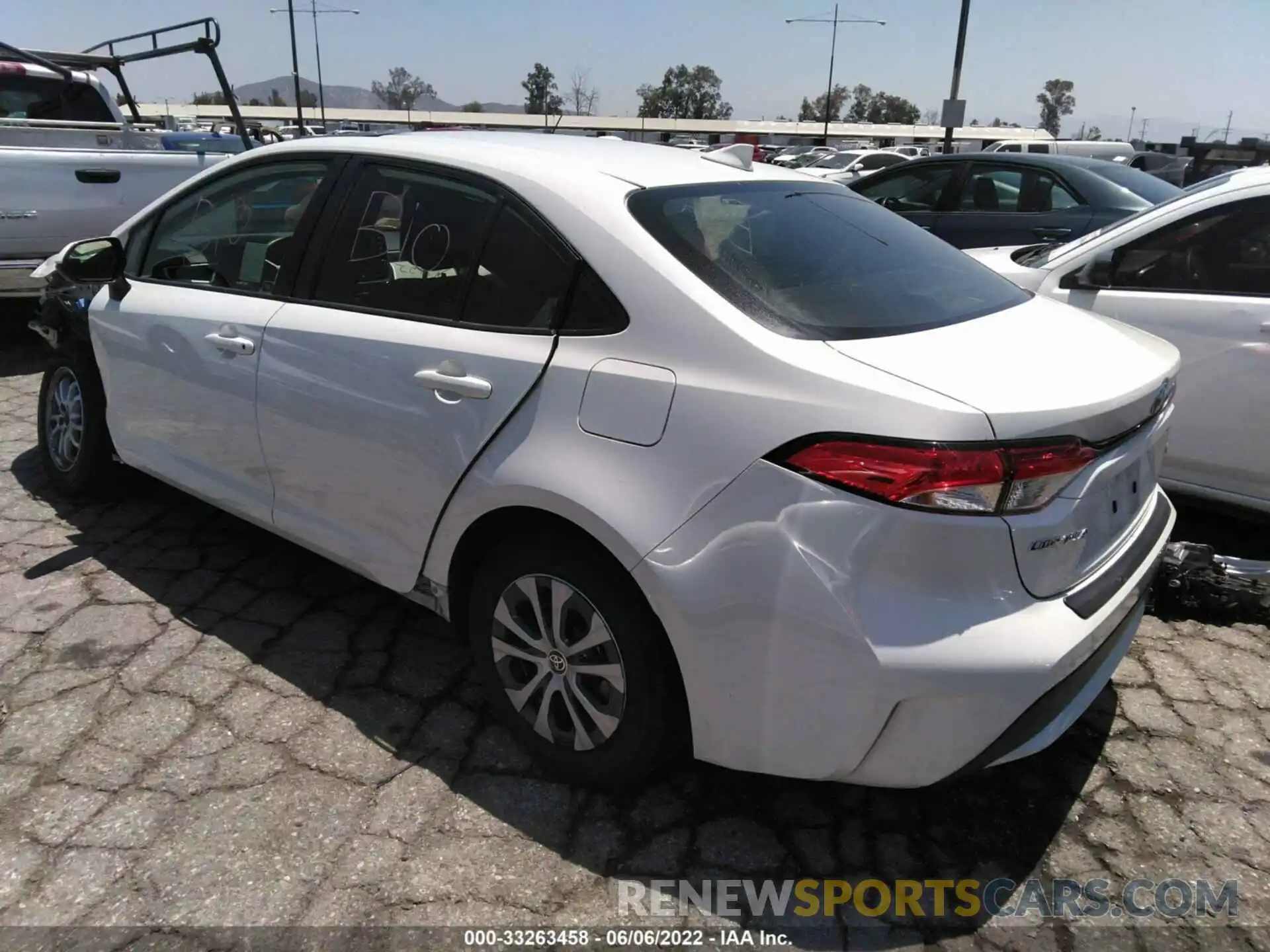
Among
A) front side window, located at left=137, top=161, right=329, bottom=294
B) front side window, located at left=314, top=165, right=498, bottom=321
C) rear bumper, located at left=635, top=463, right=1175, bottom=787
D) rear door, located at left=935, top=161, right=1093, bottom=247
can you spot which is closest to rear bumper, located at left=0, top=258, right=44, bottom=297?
front side window, located at left=137, top=161, right=329, bottom=294

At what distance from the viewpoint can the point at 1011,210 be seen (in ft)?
26.3

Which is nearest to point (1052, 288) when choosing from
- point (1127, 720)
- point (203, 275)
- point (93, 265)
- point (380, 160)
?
point (1127, 720)

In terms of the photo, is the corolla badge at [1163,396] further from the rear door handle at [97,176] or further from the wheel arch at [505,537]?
the rear door handle at [97,176]

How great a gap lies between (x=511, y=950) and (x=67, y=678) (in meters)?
1.85

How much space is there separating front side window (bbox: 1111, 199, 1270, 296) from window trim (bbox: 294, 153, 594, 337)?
286 centimetres

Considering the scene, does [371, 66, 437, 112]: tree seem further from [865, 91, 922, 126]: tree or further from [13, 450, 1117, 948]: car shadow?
[13, 450, 1117, 948]: car shadow

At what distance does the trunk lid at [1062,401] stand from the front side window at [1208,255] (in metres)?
1.71

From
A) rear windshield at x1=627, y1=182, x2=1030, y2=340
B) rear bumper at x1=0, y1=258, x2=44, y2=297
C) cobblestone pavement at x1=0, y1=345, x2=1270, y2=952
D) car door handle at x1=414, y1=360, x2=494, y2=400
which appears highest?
rear windshield at x1=627, y1=182, x2=1030, y2=340

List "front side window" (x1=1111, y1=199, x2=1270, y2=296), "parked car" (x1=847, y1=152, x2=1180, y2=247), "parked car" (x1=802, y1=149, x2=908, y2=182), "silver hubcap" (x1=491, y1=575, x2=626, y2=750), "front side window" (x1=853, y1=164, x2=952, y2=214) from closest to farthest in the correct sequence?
"silver hubcap" (x1=491, y1=575, x2=626, y2=750)
"front side window" (x1=1111, y1=199, x2=1270, y2=296)
"parked car" (x1=847, y1=152, x2=1180, y2=247)
"front side window" (x1=853, y1=164, x2=952, y2=214)
"parked car" (x1=802, y1=149, x2=908, y2=182)

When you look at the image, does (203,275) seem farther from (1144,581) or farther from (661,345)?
(1144,581)

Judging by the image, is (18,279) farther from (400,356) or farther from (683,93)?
(683,93)

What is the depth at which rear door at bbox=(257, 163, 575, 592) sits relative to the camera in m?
2.43

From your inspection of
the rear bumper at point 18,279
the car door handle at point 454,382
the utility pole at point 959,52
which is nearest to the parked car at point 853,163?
the utility pole at point 959,52

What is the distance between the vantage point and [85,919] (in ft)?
7.00
